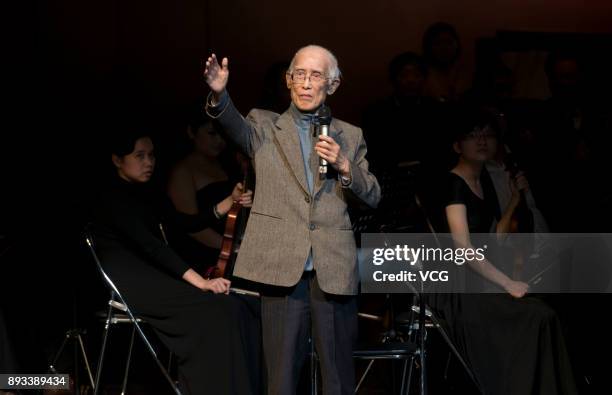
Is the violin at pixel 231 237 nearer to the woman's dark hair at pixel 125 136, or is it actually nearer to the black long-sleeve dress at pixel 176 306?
the black long-sleeve dress at pixel 176 306

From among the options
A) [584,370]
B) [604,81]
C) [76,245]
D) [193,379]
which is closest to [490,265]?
[584,370]

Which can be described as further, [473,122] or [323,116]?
[473,122]

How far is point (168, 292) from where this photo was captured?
15.4ft

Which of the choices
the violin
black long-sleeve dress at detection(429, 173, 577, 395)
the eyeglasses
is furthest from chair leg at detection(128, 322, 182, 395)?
the eyeglasses

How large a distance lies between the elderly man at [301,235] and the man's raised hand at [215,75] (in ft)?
0.50

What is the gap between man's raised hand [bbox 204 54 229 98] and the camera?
11.6ft

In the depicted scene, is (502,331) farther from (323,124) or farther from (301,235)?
(323,124)

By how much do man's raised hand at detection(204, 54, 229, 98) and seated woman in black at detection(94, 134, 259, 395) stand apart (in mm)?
1305

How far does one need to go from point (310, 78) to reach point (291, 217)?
0.49 meters

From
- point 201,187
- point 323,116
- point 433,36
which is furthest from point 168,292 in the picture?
point 433,36

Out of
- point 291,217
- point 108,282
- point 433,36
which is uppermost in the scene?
point 433,36

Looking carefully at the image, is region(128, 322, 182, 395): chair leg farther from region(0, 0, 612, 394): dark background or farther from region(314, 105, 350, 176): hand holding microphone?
region(314, 105, 350, 176): hand holding microphone

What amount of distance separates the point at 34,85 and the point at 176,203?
51.3 inches

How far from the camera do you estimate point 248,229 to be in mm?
3811
